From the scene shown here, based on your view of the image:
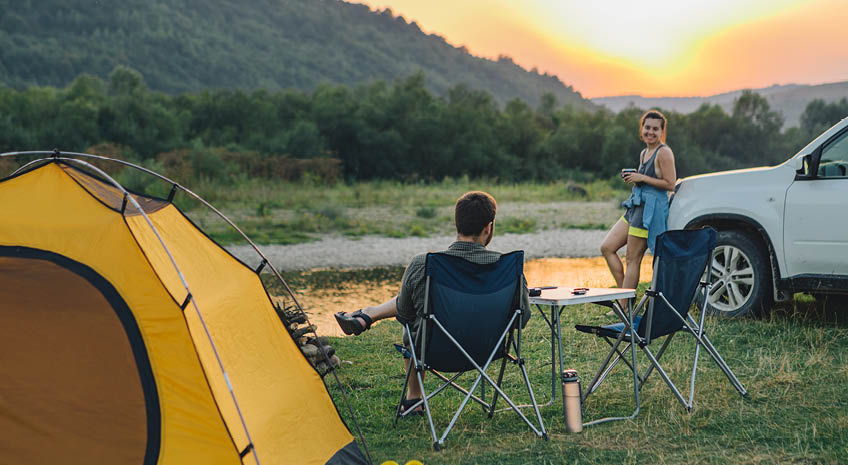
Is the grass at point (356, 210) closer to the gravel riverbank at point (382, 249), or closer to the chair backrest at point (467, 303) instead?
the gravel riverbank at point (382, 249)

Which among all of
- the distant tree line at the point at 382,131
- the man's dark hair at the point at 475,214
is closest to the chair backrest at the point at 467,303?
the man's dark hair at the point at 475,214

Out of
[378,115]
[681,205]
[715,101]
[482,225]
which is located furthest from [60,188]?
[715,101]

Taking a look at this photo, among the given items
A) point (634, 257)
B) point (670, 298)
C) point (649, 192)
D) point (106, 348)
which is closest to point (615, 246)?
point (634, 257)

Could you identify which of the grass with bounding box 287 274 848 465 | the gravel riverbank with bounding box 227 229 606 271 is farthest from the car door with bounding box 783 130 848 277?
the gravel riverbank with bounding box 227 229 606 271

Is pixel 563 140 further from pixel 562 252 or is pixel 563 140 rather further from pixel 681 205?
pixel 681 205

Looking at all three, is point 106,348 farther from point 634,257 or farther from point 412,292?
point 634,257

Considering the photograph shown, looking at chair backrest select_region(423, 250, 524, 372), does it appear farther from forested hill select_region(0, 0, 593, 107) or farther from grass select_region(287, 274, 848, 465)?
forested hill select_region(0, 0, 593, 107)

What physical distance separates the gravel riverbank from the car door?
876cm

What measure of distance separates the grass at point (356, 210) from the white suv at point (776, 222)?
11769mm

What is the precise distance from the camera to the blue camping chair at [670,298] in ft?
15.8

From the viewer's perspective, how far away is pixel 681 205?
26.0 ft

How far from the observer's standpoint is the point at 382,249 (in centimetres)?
1730

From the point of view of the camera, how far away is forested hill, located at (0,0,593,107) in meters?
87.1

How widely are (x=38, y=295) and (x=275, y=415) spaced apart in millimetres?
1223
